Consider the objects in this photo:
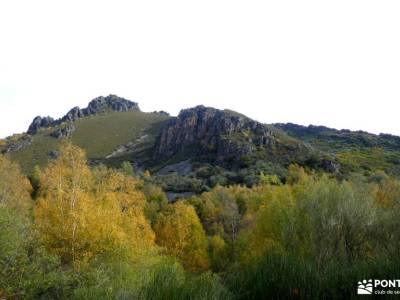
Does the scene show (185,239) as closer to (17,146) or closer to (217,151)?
(217,151)

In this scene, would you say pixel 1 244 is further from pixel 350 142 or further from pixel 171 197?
pixel 350 142

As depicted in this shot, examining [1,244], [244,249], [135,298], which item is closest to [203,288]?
[135,298]

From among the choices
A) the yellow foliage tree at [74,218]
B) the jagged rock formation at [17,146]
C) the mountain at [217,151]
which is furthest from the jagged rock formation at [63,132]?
the yellow foliage tree at [74,218]

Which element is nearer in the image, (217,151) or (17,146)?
(217,151)

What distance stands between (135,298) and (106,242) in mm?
16666

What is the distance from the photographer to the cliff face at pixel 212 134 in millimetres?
131762

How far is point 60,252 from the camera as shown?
2462 cm

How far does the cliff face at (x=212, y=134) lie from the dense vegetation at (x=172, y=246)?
265 feet

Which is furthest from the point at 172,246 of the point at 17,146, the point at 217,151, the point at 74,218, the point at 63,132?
the point at 63,132

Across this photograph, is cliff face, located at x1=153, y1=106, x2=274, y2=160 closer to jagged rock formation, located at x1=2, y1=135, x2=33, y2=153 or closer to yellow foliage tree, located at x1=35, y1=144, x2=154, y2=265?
jagged rock formation, located at x1=2, y1=135, x2=33, y2=153

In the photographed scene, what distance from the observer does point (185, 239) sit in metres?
44.8

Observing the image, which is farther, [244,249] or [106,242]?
[244,249]

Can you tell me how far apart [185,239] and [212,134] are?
11162 centimetres

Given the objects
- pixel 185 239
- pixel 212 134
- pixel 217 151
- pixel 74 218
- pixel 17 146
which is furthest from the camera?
pixel 17 146
